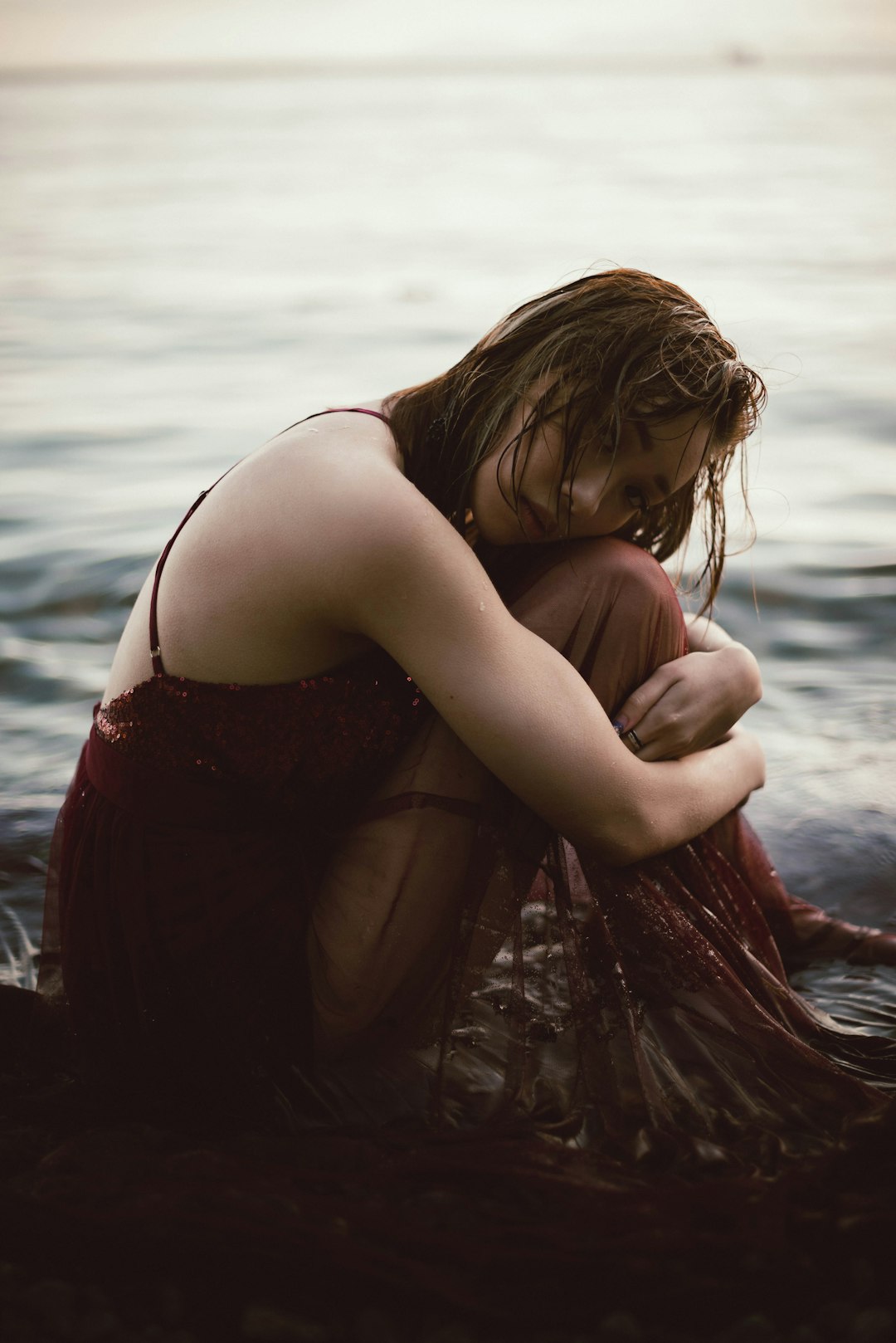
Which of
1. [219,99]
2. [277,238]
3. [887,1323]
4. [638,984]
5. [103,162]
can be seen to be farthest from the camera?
[219,99]

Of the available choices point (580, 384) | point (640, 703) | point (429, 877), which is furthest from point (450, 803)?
point (580, 384)

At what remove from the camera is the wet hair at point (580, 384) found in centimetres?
168

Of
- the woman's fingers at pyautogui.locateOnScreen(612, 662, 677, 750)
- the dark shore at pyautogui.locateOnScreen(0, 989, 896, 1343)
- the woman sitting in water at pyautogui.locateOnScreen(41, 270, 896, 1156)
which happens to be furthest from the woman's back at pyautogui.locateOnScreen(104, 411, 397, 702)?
the dark shore at pyautogui.locateOnScreen(0, 989, 896, 1343)

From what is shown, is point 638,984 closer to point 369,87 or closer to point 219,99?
point 219,99

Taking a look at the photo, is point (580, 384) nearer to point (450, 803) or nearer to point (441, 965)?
point (450, 803)

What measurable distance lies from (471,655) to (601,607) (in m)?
0.25

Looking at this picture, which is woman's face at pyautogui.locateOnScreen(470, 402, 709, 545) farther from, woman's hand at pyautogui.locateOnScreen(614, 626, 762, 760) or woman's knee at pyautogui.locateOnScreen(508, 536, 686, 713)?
woman's hand at pyautogui.locateOnScreen(614, 626, 762, 760)

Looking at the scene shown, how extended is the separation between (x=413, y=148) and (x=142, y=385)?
48.2 feet

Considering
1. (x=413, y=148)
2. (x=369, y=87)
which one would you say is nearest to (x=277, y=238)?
(x=413, y=148)

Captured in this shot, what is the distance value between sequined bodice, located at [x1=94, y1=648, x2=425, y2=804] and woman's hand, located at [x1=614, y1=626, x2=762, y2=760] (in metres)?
0.30

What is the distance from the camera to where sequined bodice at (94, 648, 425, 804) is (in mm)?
1685

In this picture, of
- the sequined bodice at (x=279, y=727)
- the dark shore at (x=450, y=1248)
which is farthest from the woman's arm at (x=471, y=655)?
the dark shore at (x=450, y=1248)

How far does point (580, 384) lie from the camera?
1683mm

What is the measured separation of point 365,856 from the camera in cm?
170
